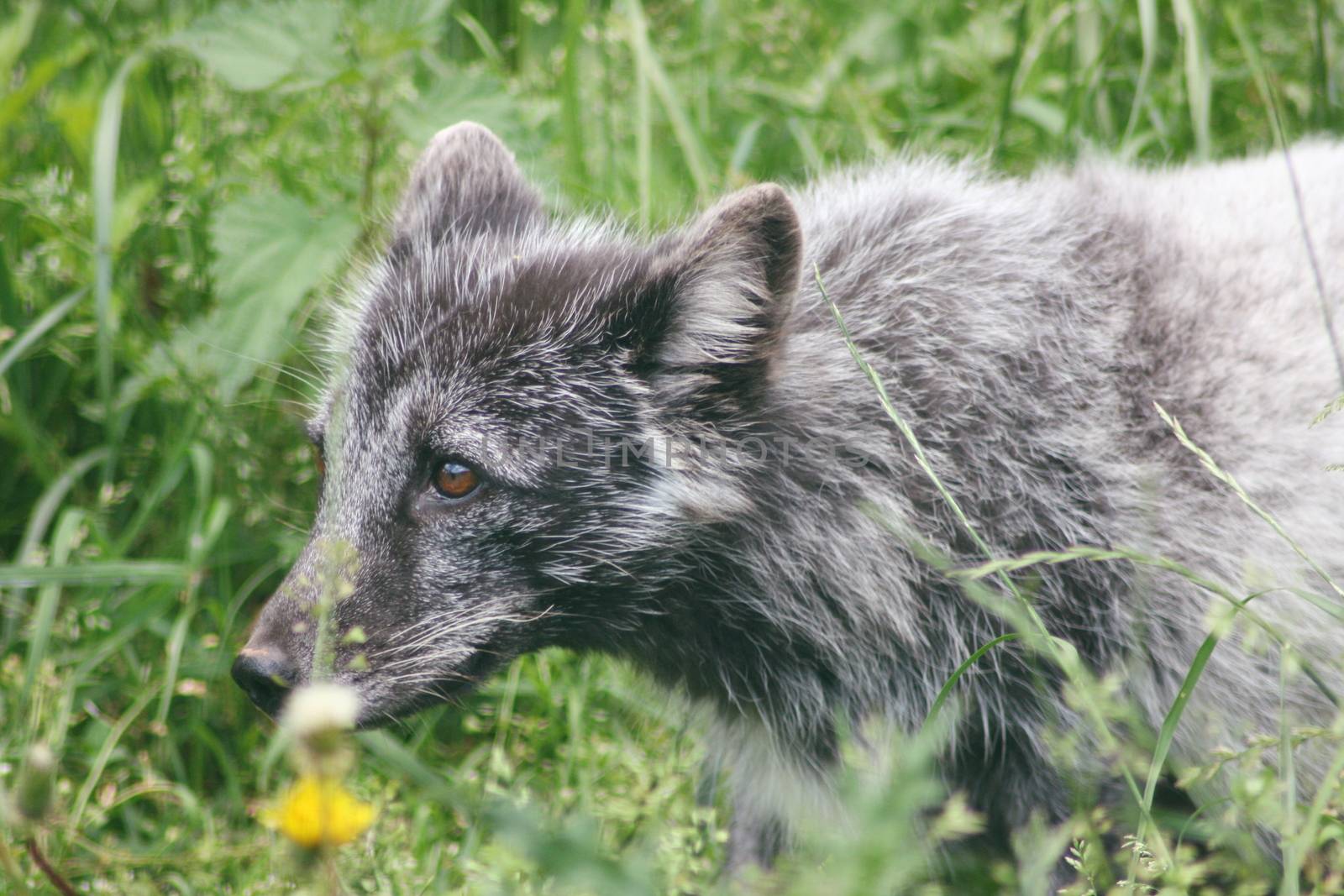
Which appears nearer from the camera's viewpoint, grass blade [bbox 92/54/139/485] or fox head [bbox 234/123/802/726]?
fox head [bbox 234/123/802/726]

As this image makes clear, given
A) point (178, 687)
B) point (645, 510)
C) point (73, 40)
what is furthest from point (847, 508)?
point (73, 40)

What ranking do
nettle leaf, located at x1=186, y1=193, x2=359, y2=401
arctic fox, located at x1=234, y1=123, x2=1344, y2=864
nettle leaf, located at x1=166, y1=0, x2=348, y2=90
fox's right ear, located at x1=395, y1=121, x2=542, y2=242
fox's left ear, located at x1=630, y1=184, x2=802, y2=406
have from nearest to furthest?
fox's left ear, located at x1=630, y1=184, x2=802, y2=406 → arctic fox, located at x1=234, y1=123, x2=1344, y2=864 → fox's right ear, located at x1=395, y1=121, x2=542, y2=242 → nettle leaf, located at x1=186, y1=193, x2=359, y2=401 → nettle leaf, located at x1=166, y1=0, x2=348, y2=90

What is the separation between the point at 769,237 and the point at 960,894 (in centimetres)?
183

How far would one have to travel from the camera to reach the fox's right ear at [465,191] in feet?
11.8

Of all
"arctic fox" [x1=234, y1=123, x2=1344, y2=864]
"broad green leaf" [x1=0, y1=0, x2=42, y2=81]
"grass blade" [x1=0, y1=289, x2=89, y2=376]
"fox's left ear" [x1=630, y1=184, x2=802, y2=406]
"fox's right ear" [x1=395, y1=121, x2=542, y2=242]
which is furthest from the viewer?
"broad green leaf" [x1=0, y1=0, x2=42, y2=81]

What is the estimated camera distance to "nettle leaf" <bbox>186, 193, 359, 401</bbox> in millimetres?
3846

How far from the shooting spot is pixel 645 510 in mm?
2998

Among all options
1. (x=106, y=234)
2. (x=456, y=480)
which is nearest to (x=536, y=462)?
(x=456, y=480)

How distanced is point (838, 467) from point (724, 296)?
0.54 meters

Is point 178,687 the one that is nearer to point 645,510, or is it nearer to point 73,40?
point 645,510

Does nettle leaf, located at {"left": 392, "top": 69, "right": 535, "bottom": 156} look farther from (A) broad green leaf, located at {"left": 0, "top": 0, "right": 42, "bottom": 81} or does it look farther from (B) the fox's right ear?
(A) broad green leaf, located at {"left": 0, "top": 0, "right": 42, "bottom": 81}

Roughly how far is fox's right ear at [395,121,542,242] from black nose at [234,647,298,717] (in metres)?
1.27

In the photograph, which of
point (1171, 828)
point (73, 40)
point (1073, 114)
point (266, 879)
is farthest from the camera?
point (73, 40)

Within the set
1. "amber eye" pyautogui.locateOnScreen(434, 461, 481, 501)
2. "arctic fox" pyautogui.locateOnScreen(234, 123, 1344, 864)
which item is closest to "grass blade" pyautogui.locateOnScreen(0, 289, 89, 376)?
"arctic fox" pyautogui.locateOnScreen(234, 123, 1344, 864)
